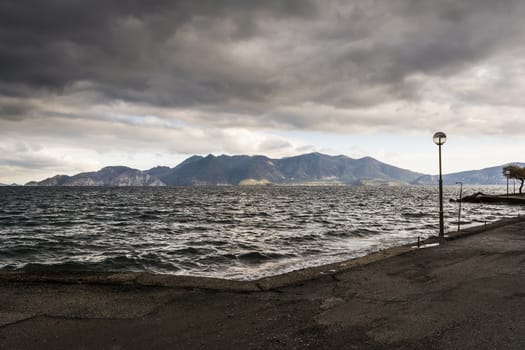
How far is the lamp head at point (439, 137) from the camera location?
19156mm

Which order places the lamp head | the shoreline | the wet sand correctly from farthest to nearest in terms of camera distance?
the lamp head, the shoreline, the wet sand

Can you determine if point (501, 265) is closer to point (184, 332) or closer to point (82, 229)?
point (184, 332)

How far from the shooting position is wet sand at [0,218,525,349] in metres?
6.52

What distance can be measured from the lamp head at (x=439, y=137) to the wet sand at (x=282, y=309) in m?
8.31

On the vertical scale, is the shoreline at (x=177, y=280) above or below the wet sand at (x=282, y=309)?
below

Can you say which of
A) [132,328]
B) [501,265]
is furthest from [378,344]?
[501,265]

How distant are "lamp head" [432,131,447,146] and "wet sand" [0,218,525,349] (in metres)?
8.31

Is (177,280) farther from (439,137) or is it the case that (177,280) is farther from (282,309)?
(439,137)

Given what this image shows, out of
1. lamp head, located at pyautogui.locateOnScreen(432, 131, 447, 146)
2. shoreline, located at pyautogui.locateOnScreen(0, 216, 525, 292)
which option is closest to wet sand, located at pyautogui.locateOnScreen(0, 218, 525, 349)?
shoreline, located at pyautogui.locateOnScreen(0, 216, 525, 292)

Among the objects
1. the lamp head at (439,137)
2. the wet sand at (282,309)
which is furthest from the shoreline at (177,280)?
the lamp head at (439,137)

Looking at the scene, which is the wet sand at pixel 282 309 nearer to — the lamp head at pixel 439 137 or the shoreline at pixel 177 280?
the shoreline at pixel 177 280

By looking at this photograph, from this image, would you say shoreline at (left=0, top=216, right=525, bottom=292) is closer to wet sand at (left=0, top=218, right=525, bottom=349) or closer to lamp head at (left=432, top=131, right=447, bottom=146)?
wet sand at (left=0, top=218, right=525, bottom=349)

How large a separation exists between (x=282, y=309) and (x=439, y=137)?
15424mm

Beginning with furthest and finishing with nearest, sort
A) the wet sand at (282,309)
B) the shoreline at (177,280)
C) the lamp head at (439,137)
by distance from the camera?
the lamp head at (439,137)
the shoreline at (177,280)
the wet sand at (282,309)
